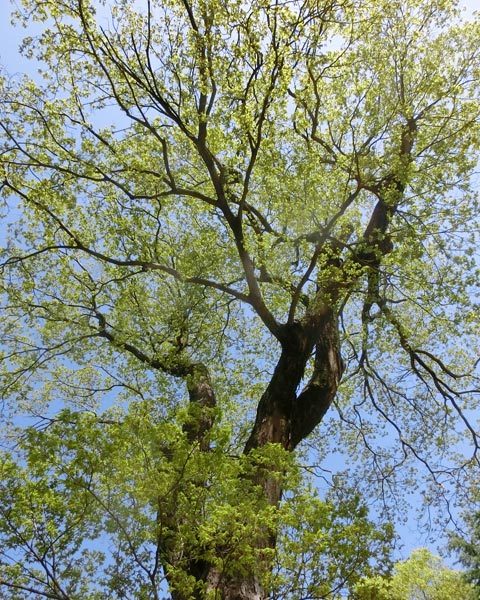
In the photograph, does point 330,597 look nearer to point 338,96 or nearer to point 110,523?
point 110,523

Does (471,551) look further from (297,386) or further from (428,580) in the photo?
(297,386)

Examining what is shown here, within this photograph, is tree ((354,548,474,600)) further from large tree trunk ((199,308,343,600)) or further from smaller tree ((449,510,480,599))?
large tree trunk ((199,308,343,600))

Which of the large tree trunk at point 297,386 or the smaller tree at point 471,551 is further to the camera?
the smaller tree at point 471,551

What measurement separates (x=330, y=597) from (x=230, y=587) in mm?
1043

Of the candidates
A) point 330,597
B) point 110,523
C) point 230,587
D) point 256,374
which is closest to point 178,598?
point 230,587

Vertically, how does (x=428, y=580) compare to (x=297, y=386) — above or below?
below

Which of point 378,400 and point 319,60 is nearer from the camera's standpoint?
point 319,60

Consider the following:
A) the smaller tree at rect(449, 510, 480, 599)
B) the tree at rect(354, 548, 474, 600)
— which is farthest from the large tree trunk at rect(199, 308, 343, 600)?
the smaller tree at rect(449, 510, 480, 599)

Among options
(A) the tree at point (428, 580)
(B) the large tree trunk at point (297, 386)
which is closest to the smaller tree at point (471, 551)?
(A) the tree at point (428, 580)

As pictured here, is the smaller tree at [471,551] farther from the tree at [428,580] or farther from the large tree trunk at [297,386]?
the large tree trunk at [297,386]

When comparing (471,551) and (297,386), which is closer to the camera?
(297,386)

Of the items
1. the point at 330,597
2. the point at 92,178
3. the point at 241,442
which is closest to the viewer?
the point at 330,597

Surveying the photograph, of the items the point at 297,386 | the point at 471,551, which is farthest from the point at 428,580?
the point at 297,386

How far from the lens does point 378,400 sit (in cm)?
1121
